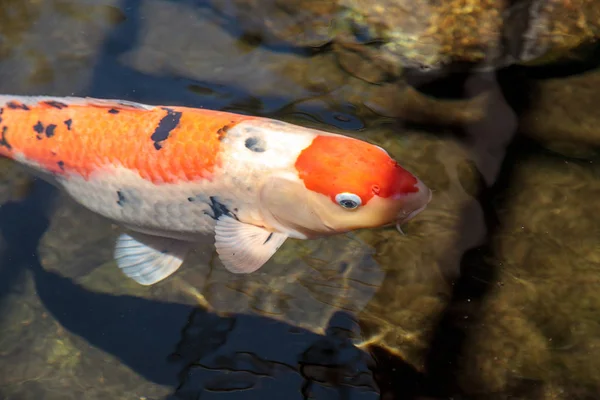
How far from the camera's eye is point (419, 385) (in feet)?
9.26

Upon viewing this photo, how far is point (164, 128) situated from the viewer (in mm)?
2805

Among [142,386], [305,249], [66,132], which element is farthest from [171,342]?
[66,132]

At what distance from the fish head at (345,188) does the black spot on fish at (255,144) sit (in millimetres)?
155

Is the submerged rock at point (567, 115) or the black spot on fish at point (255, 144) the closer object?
the black spot on fish at point (255, 144)

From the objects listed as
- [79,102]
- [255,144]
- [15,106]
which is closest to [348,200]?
[255,144]

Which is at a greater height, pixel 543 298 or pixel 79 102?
pixel 79 102

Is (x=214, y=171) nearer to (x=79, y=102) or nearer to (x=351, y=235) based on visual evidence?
(x=79, y=102)

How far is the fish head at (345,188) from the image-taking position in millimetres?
2539

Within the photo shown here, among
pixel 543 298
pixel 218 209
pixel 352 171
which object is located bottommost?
pixel 543 298

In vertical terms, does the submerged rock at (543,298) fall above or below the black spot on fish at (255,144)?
below

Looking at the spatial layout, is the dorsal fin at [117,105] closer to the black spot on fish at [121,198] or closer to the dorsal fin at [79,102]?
the dorsal fin at [79,102]

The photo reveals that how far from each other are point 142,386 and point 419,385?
5.26ft

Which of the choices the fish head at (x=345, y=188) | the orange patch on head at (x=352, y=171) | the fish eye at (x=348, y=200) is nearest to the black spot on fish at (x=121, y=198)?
the fish head at (x=345, y=188)

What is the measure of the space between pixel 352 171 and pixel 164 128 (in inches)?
38.4
